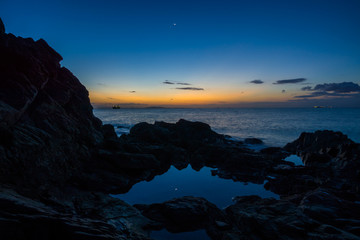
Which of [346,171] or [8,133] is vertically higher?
[8,133]

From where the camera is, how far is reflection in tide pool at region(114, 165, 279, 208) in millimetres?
16469

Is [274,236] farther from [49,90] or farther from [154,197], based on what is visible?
[49,90]

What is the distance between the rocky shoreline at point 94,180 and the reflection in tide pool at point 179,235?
410mm

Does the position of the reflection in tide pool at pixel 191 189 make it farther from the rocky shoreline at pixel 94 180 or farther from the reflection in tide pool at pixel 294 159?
the reflection in tide pool at pixel 294 159

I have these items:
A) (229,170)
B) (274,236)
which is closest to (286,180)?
(229,170)

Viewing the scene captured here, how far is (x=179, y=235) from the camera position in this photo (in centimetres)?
1139

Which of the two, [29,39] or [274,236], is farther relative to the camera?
[29,39]

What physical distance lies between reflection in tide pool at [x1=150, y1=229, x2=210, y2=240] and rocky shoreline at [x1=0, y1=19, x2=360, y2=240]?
0.41 metres

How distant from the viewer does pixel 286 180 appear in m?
19.3

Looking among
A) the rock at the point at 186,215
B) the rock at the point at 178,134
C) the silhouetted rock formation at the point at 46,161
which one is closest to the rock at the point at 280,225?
the rock at the point at 186,215

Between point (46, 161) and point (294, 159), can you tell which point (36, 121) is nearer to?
point (46, 161)

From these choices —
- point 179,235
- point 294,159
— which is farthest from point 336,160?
point 179,235

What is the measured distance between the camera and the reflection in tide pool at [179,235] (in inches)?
439

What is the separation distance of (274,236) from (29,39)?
29.1 metres
